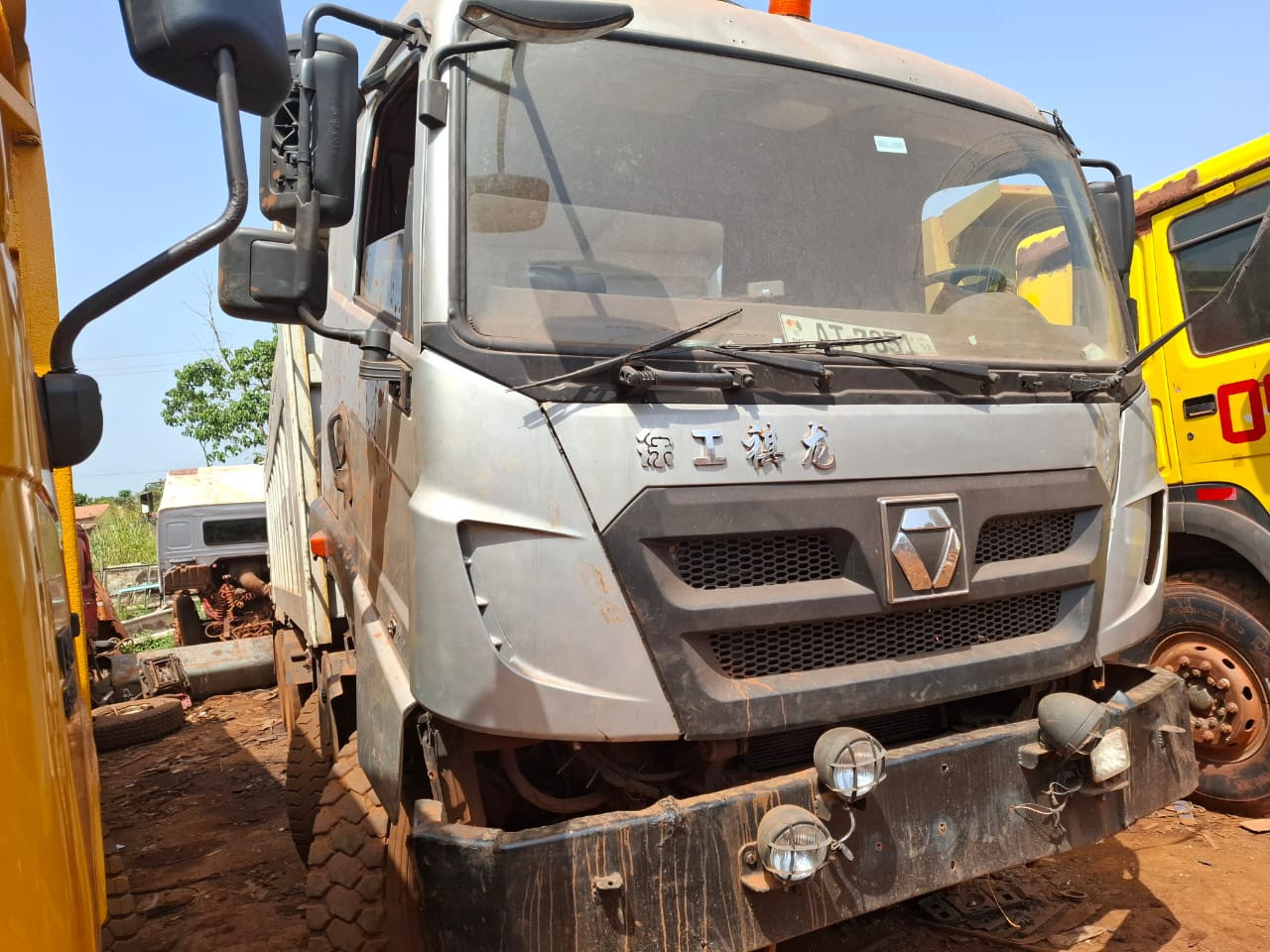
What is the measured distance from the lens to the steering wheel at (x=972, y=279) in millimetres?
2803

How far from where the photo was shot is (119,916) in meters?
3.94

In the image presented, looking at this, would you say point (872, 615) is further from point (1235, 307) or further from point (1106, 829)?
point (1235, 307)

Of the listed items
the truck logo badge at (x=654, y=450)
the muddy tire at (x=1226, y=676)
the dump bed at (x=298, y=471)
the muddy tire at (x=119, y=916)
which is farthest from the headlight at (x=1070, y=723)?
the muddy tire at (x=119, y=916)

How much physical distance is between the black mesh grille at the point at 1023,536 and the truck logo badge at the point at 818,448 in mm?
527

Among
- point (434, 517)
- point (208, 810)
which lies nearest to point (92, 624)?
point (208, 810)

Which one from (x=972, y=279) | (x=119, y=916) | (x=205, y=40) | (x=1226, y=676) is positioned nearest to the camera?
(x=205, y=40)

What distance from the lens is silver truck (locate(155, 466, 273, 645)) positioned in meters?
12.1

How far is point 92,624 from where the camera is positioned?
5.76 meters

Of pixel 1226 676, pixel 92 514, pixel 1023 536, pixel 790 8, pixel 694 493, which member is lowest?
pixel 1226 676

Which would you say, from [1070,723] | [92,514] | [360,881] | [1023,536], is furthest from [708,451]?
[92,514]

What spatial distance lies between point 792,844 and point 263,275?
5.73ft

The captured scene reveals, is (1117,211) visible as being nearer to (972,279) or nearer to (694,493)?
(972,279)

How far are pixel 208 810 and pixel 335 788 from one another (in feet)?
12.3

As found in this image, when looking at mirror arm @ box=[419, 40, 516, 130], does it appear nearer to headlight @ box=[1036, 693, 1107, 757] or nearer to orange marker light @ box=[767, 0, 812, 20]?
orange marker light @ box=[767, 0, 812, 20]
